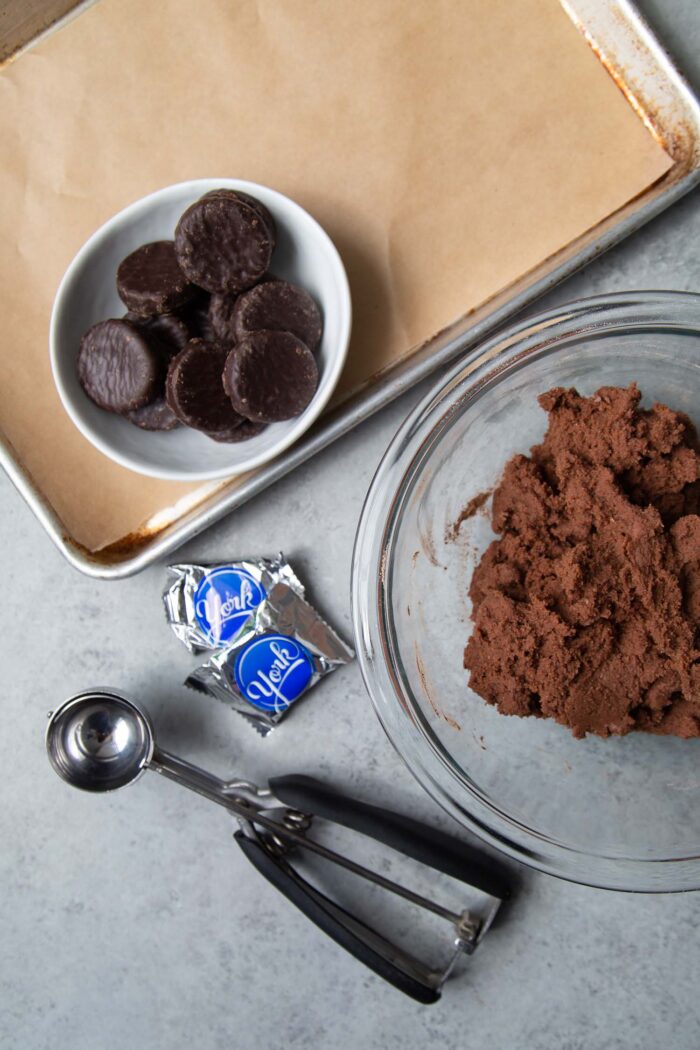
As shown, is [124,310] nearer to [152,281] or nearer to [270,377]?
[152,281]

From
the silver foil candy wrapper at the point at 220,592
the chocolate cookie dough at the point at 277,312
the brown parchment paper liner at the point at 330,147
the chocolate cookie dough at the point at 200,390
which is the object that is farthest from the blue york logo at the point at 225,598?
the chocolate cookie dough at the point at 277,312

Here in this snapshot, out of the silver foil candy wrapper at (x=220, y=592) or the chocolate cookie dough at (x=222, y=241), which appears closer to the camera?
the chocolate cookie dough at (x=222, y=241)

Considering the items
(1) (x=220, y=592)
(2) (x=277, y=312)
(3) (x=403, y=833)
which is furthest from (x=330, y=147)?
(3) (x=403, y=833)

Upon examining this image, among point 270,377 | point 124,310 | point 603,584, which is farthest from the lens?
point 124,310

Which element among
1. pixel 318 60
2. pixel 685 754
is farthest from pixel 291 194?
pixel 685 754

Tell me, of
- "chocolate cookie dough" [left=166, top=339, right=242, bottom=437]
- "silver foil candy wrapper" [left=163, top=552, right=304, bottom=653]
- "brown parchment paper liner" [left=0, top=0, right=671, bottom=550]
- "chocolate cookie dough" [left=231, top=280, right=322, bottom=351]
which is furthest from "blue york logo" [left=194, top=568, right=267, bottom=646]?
"chocolate cookie dough" [left=231, top=280, right=322, bottom=351]

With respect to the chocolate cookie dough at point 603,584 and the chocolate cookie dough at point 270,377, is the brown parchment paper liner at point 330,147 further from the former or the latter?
the chocolate cookie dough at point 603,584
